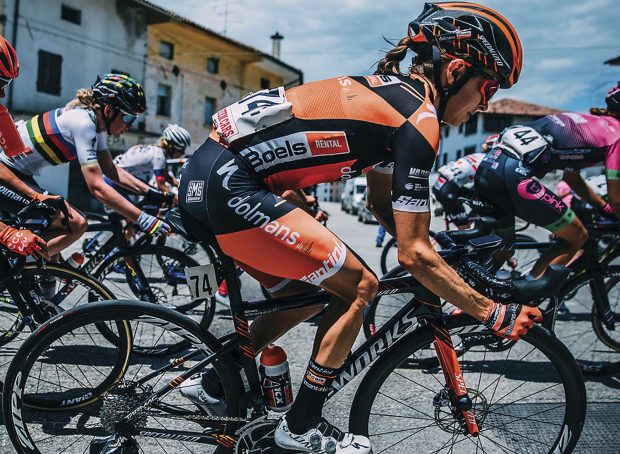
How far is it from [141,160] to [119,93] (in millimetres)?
3223

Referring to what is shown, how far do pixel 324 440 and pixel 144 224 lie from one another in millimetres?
2277

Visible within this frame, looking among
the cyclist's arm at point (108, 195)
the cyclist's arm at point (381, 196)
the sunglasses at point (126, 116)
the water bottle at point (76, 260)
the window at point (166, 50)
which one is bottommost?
the water bottle at point (76, 260)

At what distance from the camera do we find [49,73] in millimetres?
24469

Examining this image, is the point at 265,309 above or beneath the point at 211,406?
above

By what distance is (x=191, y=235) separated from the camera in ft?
8.31

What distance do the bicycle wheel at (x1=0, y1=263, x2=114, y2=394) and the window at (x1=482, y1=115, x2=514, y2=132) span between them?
64.6 meters

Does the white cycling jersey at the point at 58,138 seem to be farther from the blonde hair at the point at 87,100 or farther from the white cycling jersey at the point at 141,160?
the white cycling jersey at the point at 141,160

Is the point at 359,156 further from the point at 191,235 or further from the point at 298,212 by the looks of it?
the point at 191,235

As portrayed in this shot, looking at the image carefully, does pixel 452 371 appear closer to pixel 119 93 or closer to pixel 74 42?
pixel 119 93

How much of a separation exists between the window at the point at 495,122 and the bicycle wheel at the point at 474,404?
64.4 meters

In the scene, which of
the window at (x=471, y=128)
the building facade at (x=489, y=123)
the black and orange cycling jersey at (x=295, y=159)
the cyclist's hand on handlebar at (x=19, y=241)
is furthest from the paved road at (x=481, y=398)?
the window at (x=471, y=128)

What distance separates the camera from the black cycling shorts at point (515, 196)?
467 centimetres

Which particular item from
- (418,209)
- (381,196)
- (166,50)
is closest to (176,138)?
(381,196)

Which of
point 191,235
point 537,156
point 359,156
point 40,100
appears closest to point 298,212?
point 359,156
